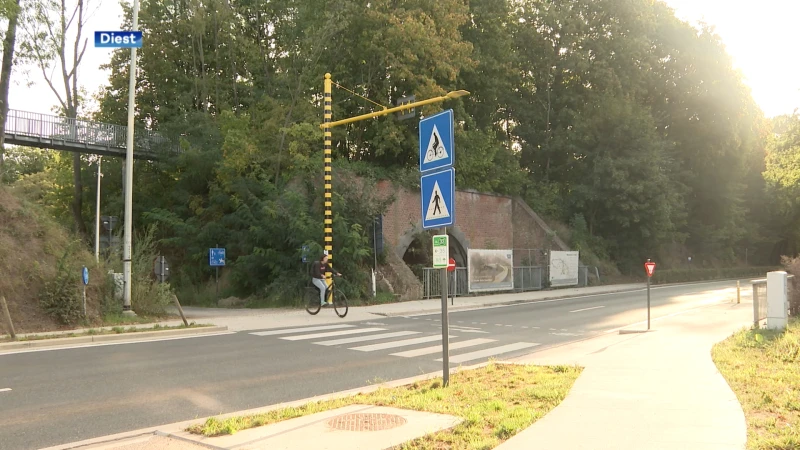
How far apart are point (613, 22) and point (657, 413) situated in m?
42.4

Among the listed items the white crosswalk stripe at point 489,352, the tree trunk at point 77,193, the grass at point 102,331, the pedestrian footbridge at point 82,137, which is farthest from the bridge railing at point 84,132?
the white crosswalk stripe at point 489,352

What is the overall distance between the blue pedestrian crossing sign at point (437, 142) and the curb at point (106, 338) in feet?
30.7

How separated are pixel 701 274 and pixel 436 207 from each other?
46.8m

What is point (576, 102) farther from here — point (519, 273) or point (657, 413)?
point (657, 413)

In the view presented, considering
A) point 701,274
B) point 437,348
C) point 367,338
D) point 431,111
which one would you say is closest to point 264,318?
point 367,338

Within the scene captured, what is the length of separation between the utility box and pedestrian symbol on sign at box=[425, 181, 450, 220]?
878cm

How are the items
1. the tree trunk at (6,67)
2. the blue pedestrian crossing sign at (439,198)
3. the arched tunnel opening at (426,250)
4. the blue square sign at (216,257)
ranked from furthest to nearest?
the arched tunnel opening at (426,250) < the blue square sign at (216,257) < the tree trunk at (6,67) < the blue pedestrian crossing sign at (439,198)

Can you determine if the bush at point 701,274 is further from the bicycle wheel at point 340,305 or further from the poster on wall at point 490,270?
the bicycle wheel at point 340,305

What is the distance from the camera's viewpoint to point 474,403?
6621mm

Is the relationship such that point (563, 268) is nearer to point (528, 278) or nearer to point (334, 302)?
point (528, 278)

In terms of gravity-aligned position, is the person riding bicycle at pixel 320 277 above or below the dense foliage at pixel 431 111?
below

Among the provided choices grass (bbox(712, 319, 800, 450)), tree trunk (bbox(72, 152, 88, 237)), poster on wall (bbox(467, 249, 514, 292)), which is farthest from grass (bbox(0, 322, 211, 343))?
tree trunk (bbox(72, 152, 88, 237))

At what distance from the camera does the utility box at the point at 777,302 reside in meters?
12.2

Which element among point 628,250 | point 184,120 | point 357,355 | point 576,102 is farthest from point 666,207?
point 357,355
